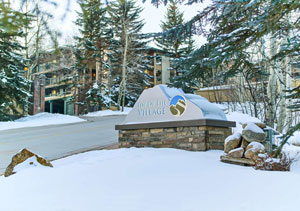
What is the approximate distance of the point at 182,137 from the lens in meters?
8.82

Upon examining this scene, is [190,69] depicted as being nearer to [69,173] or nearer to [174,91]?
[69,173]

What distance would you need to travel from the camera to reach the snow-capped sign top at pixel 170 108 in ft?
29.2

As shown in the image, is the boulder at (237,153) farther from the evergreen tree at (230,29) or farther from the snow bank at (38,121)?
the snow bank at (38,121)

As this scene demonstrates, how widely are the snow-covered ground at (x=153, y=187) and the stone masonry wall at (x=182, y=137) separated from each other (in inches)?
46.8

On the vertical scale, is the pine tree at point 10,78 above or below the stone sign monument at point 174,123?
above

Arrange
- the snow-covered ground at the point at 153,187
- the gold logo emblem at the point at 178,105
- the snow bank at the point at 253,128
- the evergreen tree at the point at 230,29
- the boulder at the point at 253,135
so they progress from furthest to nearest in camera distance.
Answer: the gold logo emblem at the point at 178,105, the snow bank at the point at 253,128, the boulder at the point at 253,135, the evergreen tree at the point at 230,29, the snow-covered ground at the point at 153,187

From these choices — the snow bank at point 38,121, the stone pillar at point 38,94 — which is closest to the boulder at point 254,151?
the snow bank at point 38,121

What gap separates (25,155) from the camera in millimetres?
7578

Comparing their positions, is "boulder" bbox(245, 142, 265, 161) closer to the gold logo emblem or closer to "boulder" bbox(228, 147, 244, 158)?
"boulder" bbox(228, 147, 244, 158)

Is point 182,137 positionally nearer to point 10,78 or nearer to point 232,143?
point 232,143

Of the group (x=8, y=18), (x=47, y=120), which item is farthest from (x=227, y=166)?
(x=47, y=120)

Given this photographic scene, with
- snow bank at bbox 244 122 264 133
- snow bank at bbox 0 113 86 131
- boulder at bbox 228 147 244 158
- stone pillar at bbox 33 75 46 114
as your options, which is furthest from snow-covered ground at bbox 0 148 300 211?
stone pillar at bbox 33 75 46 114

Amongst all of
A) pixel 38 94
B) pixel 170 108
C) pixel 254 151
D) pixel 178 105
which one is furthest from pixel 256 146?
pixel 38 94

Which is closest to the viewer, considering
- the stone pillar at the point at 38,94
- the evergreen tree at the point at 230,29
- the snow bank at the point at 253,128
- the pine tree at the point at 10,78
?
the evergreen tree at the point at 230,29
